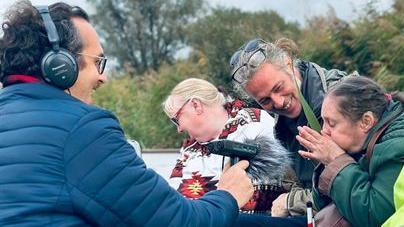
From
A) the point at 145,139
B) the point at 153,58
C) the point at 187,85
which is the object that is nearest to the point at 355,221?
the point at 187,85

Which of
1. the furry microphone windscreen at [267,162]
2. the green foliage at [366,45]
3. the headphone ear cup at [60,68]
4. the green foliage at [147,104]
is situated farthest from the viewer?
the green foliage at [147,104]

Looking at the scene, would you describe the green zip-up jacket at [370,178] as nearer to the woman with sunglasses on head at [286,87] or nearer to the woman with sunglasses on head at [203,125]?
the woman with sunglasses on head at [286,87]

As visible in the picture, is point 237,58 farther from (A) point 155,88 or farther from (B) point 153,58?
(B) point 153,58

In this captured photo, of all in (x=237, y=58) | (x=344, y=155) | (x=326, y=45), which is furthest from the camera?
(x=326, y=45)

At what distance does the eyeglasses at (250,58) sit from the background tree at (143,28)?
134 feet

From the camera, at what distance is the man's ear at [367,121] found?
2883mm

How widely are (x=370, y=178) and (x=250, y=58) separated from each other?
1113 millimetres

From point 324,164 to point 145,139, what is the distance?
16.5 m

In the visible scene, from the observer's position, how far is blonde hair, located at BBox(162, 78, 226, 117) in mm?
4305

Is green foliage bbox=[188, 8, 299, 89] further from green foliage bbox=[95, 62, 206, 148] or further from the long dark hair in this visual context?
the long dark hair

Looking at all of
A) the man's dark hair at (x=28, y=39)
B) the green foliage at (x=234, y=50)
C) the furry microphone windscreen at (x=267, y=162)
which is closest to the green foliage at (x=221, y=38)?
the green foliage at (x=234, y=50)

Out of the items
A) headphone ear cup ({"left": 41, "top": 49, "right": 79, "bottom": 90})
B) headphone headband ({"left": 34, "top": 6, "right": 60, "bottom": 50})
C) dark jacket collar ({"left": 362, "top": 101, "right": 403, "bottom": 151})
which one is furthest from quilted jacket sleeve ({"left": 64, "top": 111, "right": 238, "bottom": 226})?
dark jacket collar ({"left": 362, "top": 101, "right": 403, "bottom": 151})

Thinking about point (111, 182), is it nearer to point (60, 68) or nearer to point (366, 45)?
point (60, 68)

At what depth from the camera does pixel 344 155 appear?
288 cm
